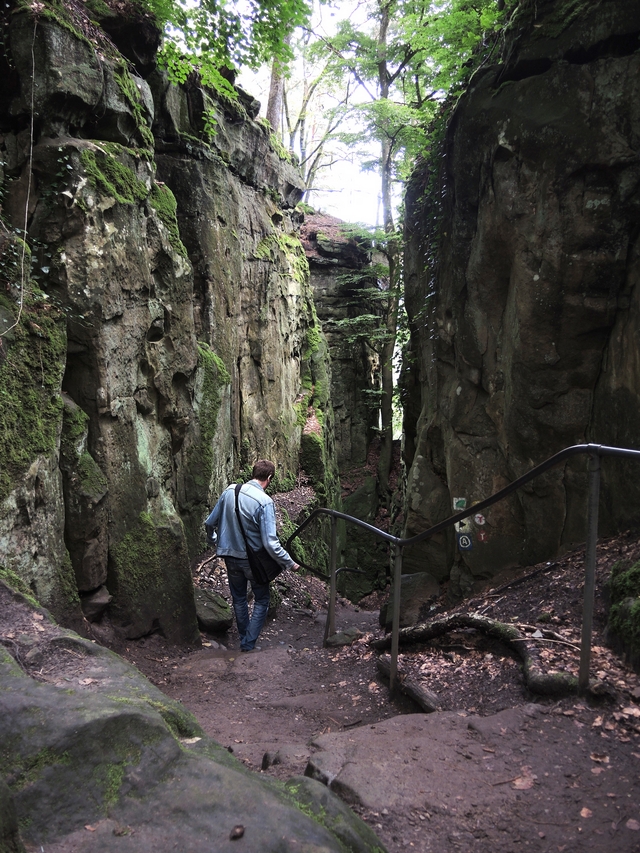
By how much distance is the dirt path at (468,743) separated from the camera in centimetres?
223

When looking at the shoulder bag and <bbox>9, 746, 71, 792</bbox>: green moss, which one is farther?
the shoulder bag

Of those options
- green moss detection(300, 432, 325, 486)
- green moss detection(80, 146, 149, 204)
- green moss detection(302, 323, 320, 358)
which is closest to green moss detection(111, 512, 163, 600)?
green moss detection(80, 146, 149, 204)

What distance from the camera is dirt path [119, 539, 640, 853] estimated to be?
7.30 ft

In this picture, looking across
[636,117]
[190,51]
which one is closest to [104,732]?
[636,117]

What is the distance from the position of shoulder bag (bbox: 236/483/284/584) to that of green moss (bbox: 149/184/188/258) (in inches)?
149

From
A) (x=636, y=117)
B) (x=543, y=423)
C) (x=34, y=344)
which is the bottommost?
(x=543, y=423)

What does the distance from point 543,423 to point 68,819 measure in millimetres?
5907

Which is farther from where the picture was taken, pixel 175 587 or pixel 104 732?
pixel 175 587

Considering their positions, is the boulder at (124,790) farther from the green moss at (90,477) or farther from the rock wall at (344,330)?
the rock wall at (344,330)

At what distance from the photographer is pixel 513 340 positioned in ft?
21.8

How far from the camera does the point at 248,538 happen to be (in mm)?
6094

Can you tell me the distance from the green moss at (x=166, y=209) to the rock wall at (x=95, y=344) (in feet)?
0.10

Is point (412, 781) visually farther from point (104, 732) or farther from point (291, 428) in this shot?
point (291, 428)

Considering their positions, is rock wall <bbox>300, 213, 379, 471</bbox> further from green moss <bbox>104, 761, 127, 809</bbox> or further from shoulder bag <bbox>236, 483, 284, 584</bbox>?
green moss <bbox>104, 761, 127, 809</bbox>
